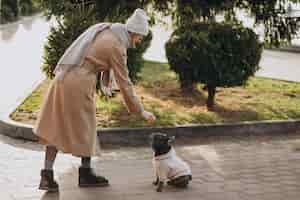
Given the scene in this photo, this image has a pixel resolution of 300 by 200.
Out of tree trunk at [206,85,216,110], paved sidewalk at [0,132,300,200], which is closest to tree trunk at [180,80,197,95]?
tree trunk at [206,85,216,110]

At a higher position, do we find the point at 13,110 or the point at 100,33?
the point at 100,33

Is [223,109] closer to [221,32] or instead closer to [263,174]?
[221,32]

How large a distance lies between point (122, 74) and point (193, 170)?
154 cm

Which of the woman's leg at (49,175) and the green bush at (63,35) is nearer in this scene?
the woman's leg at (49,175)

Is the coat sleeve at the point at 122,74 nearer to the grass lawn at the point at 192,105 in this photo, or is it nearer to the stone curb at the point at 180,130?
the stone curb at the point at 180,130

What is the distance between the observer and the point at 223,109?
939 cm

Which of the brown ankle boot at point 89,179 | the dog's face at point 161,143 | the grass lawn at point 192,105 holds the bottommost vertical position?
the grass lawn at point 192,105

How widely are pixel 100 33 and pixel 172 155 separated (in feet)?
4.31

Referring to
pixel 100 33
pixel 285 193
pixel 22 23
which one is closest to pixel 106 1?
pixel 100 33

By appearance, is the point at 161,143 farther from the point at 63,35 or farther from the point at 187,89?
the point at 187,89

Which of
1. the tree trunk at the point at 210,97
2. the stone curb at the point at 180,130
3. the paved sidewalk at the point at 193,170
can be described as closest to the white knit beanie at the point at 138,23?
the paved sidewalk at the point at 193,170

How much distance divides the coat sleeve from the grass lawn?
237 centimetres

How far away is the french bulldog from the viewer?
18.9ft

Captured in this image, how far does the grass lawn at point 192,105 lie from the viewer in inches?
337
